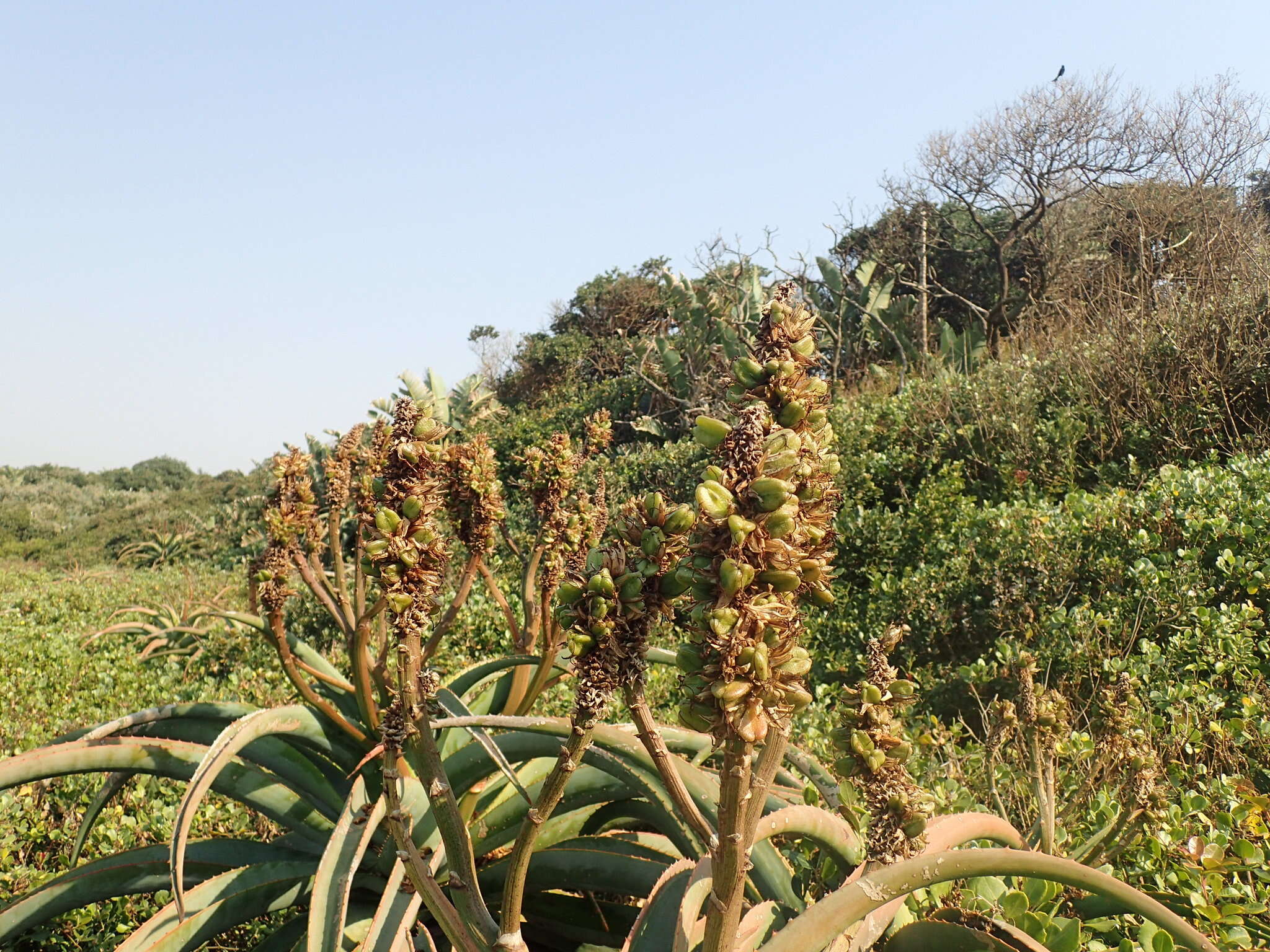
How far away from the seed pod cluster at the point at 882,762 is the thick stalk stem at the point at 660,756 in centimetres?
28

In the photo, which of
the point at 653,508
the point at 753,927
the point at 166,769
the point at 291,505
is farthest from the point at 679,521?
the point at 291,505

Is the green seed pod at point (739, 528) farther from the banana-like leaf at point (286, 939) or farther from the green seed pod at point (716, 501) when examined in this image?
the banana-like leaf at point (286, 939)

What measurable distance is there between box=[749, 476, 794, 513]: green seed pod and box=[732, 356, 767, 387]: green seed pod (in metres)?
0.13

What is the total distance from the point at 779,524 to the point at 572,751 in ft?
1.31

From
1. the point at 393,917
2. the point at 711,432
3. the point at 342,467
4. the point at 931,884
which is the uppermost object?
the point at 342,467

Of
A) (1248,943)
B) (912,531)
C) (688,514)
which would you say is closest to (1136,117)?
(912,531)

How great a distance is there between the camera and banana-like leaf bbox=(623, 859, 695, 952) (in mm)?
1255

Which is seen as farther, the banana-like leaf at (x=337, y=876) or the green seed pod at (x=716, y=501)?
the banana-like leaf at (x=337, y=876)

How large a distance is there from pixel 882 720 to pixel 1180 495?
14.0 feet

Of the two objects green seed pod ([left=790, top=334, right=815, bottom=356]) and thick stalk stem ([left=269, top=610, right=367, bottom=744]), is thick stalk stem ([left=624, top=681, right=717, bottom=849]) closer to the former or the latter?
green seed pod ([left=790, top=334, right=815, bottom=356])

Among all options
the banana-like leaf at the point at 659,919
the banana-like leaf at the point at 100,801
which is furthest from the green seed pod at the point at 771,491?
the banana-like leaf at the point at 100,801

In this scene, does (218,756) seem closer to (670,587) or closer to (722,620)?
(670,587)

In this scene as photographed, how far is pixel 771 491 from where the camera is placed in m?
0.67

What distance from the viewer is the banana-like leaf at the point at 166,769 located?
1715 millimetres
